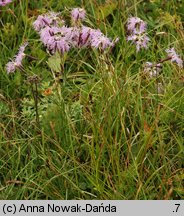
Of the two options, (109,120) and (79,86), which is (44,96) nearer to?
(79,86)

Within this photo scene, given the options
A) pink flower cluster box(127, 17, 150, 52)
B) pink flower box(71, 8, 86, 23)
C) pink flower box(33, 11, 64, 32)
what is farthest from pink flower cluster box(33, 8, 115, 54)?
pink flower cluster box(127, 17, 150, 52)

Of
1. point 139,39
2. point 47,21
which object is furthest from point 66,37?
point 139,39

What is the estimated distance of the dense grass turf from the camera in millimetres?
2697

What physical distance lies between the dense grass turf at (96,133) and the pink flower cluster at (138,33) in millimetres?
87

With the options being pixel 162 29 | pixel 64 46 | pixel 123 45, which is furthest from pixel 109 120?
pixel 162 29

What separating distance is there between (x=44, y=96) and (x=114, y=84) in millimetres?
398

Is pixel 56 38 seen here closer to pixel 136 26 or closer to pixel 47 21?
pixel 47 21

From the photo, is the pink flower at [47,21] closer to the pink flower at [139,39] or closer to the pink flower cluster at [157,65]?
the pink flower at [139,39]

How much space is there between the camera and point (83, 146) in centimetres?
290

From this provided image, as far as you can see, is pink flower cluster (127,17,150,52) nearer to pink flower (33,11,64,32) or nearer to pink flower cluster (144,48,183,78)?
pink flower cluster (144,48,183,78)

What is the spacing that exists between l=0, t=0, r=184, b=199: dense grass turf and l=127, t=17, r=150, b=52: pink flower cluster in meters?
0.09

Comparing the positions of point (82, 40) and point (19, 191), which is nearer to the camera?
point (19, 191)

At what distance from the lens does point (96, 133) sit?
2828mm

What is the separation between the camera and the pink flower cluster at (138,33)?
126 inches
